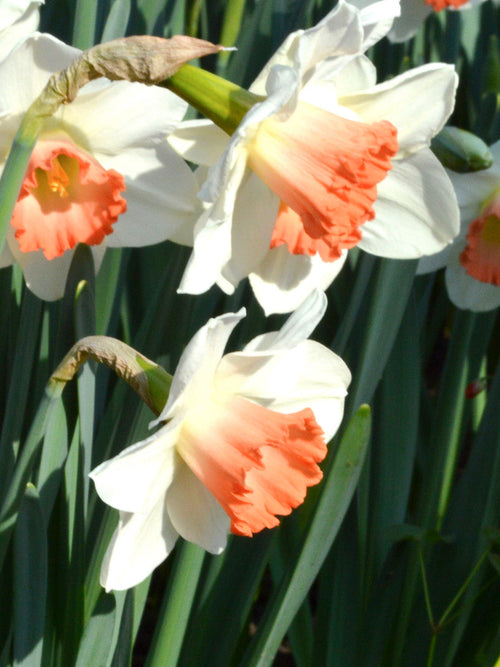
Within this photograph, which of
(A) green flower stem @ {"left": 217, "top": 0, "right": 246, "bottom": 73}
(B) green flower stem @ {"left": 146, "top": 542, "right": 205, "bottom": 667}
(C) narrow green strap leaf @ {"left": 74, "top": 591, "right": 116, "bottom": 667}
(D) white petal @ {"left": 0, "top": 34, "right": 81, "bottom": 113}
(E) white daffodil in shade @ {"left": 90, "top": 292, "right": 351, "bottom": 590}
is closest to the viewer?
(E) white daffodil in shade @ {"left": 90, "top": 292, "right": 351, "bottom": 590}

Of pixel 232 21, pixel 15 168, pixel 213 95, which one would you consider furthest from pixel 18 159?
pixel 232 21

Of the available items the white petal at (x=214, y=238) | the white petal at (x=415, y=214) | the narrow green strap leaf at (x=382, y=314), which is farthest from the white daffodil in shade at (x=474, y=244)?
the white petal at (x=214, y=238)

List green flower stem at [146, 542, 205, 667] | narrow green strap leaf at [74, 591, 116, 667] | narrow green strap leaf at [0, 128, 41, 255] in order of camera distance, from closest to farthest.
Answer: narrow green strap leaf at [0, 128, 41, 255], narrow green strap leaf at [74, 591, 116, 667], green flower stem at [146, 542, 205, 667]

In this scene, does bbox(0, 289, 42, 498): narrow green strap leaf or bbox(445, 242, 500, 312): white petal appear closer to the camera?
bbox(0, 289, 42, 498): narrow green strap leaf

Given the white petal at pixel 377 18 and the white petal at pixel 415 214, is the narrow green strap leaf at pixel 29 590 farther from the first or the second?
the white petal at pixel 377 18

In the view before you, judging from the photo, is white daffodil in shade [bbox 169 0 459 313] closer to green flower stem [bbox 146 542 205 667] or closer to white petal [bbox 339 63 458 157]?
white petal [bbox 339 63 458 157]

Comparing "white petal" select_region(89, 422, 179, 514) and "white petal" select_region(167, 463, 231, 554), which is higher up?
"white petal" select_region(89, 422, 179, 514)

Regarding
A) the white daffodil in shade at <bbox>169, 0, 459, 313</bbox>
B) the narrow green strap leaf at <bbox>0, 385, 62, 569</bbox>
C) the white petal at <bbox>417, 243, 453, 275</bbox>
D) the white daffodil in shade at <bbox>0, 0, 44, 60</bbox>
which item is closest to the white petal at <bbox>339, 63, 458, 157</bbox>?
the white daffodil in shade at <bbox>169, 0, 459, 313</bbox>

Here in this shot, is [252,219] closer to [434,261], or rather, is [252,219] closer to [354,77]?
[354,77]
